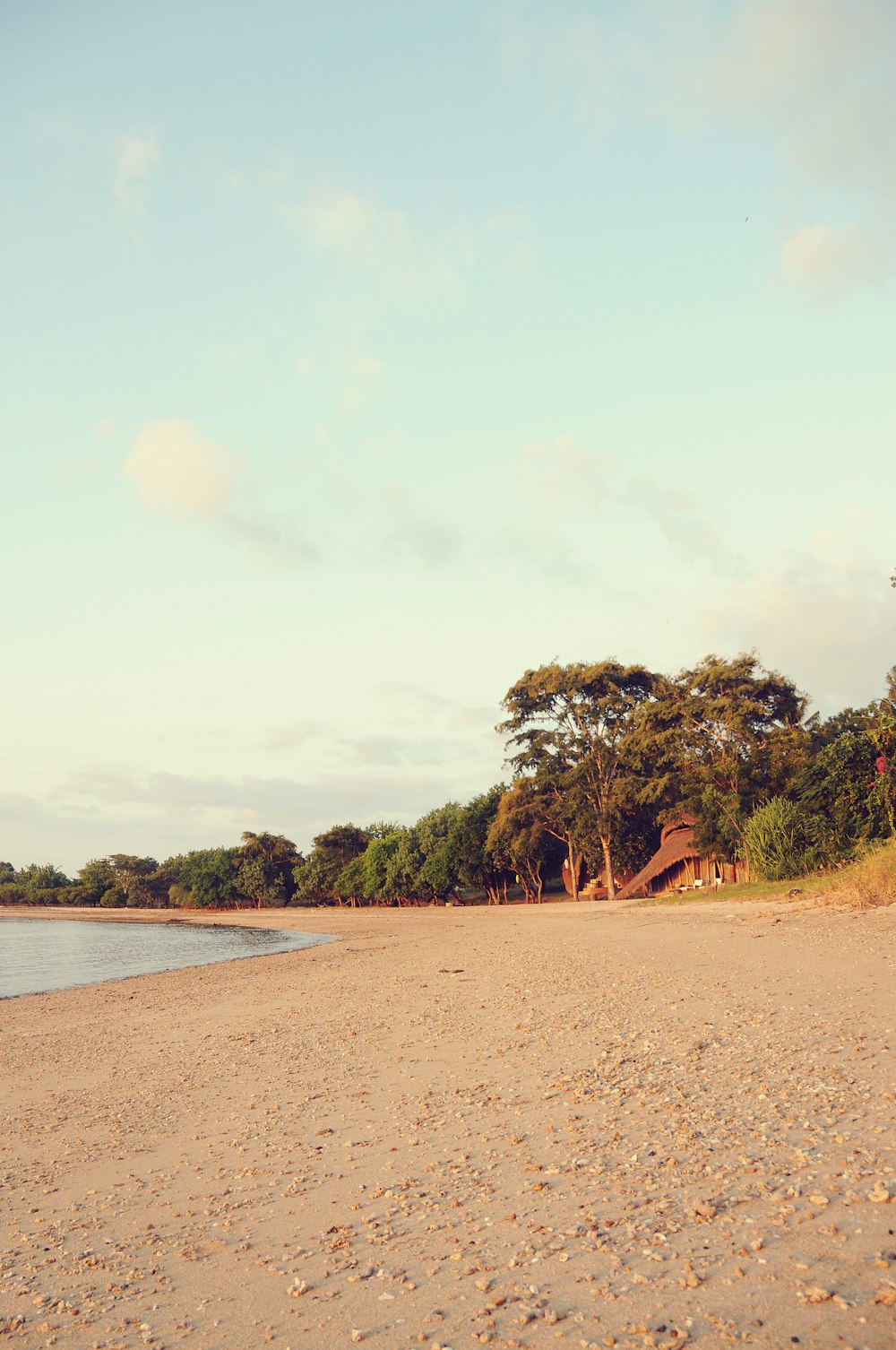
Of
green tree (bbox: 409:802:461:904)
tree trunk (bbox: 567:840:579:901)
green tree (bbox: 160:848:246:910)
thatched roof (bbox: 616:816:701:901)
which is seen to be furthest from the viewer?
green tree (bbox: 160:848:246:910)

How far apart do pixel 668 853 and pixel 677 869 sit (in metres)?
1.33

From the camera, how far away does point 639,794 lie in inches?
1634

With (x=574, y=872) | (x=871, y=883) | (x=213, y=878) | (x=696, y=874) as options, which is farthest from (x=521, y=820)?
(x=213, y=878)

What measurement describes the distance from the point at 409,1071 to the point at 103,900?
111591 mm

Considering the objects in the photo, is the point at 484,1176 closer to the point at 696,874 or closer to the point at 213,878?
the point at 696,874

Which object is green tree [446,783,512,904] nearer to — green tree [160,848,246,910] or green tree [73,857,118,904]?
green tree [160,848,246,910]

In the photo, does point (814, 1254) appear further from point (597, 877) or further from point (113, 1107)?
point (597, 877)

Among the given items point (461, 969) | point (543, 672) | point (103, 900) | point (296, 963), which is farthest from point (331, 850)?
Result: point (461, 969)

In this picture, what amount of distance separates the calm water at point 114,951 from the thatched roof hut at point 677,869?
16.9 meters

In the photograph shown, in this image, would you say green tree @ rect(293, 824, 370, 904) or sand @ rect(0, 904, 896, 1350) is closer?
sand @ rect(0, 904, 896, 1350)

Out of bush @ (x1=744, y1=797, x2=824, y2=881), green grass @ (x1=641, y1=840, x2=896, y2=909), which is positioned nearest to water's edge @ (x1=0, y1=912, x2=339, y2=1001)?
green grass @ (x1=641, y1=840, x2=896, y2=909)

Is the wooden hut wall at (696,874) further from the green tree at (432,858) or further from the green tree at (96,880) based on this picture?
the green tree at (96,880)

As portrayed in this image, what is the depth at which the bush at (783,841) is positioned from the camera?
90.6 ft

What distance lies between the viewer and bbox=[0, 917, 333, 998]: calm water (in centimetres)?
2600
